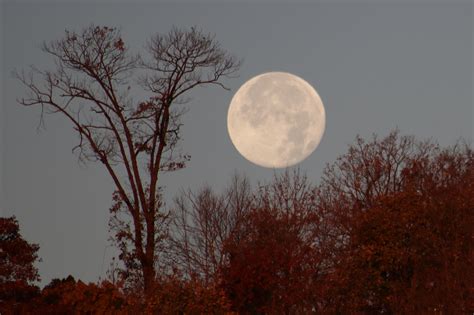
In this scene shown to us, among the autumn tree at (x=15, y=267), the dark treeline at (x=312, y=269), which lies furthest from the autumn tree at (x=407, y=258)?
the autumn tree at (x=15, y=267)

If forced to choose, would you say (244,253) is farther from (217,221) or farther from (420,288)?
(217,221)

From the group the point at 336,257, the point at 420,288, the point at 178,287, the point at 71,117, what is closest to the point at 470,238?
the point at 420,288

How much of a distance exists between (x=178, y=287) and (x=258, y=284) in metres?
8.68

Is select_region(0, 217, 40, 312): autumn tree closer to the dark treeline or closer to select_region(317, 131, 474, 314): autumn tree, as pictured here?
the dark treeline

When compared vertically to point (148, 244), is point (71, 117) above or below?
above

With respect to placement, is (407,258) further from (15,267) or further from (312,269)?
(15,267)

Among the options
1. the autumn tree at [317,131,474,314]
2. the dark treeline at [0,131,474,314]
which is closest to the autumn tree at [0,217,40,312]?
the dark treeline at [0,131,474,314]

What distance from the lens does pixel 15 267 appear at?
45.8 m

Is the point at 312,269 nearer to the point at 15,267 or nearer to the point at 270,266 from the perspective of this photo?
the point at 270,266

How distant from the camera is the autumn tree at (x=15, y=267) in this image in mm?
44625

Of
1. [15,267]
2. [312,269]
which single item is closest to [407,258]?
[312,269]

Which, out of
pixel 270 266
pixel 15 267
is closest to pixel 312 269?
pixel 270 266

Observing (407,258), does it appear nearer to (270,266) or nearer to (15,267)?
(270,266)

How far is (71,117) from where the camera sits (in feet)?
139
